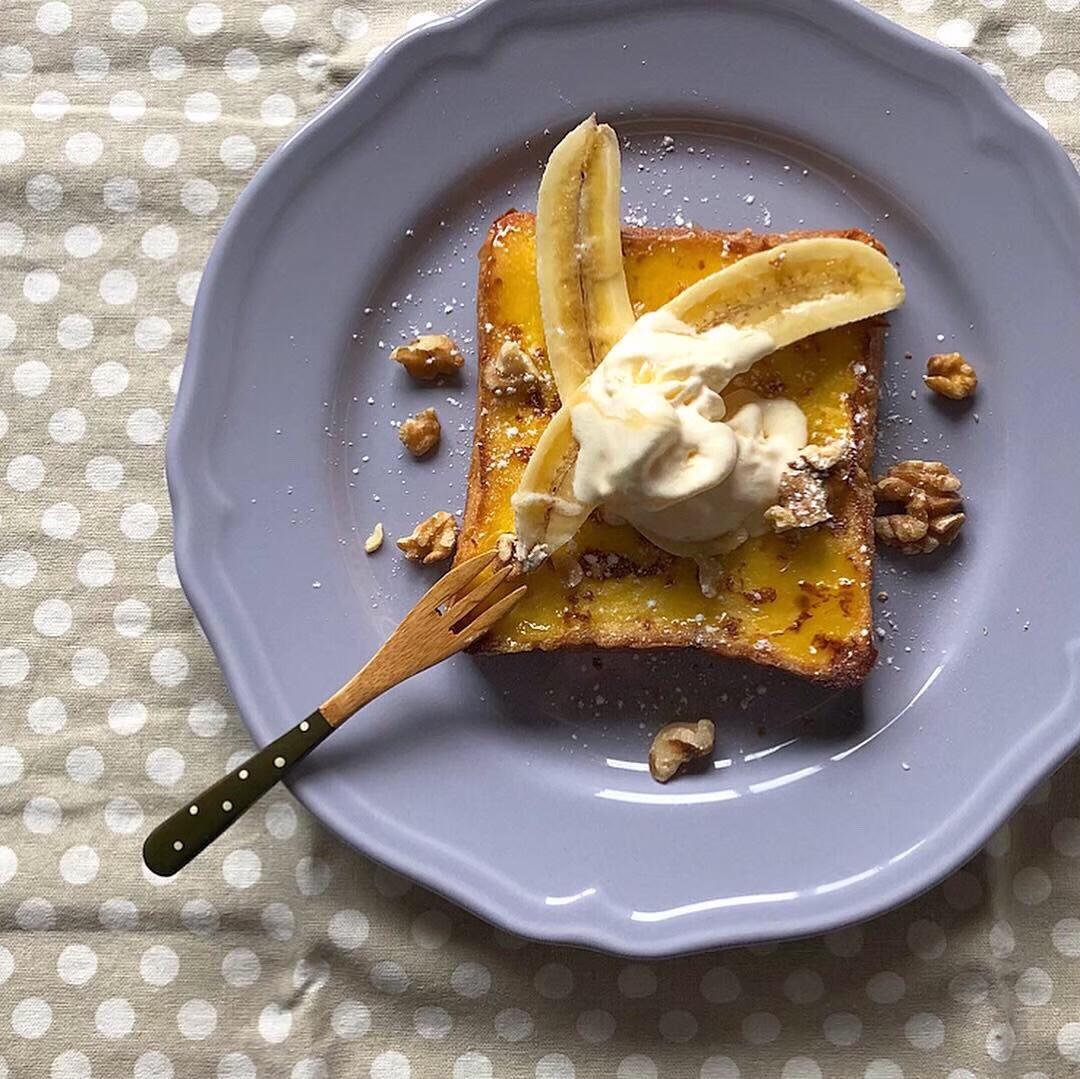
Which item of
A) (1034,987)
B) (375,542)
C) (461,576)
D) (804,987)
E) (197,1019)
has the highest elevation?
(461,576)

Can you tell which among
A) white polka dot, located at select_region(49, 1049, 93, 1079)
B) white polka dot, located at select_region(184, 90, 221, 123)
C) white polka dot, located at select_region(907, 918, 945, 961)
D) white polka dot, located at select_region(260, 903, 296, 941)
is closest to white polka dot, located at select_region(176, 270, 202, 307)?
white polka dot, located at select_region(184, 90, 221, 123)

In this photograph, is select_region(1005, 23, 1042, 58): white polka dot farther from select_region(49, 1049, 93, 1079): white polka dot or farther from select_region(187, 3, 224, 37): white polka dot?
select_region(49, 1049, 93, 1079): white polka dot

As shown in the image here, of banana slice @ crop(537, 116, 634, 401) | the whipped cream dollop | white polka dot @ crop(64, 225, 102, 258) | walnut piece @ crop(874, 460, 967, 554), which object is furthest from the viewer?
white polka dot @ crop(64, 225, 102, 258)

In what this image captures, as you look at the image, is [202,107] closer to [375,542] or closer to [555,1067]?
[375,542]

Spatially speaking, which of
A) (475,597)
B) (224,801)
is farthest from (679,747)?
(224,801)

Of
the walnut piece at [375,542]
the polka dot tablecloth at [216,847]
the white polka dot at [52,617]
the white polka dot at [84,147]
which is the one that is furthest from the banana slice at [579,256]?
the white polka dot at [52,617]

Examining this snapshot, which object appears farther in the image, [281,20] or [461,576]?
[281,20]
